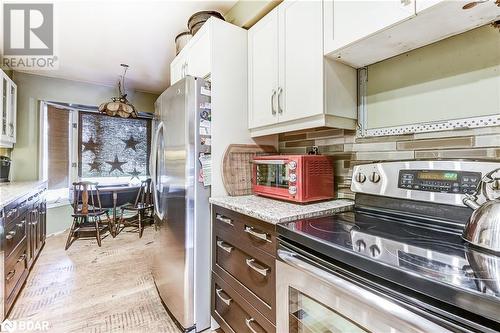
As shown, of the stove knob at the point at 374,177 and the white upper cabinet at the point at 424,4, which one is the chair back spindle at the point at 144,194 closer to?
the stove knob at the point at 374,177

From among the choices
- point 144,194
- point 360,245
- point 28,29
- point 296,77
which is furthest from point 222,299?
point 144,194

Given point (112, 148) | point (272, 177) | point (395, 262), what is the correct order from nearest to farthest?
point (395, 262)
point (272, 177)
point (112, 148)

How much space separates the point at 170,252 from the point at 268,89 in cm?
136

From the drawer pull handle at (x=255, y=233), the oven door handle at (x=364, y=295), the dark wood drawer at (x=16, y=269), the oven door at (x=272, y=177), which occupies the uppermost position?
the oven door at (x=272, y=177)

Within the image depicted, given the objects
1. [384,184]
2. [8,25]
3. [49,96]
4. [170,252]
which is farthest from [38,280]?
[384,184]

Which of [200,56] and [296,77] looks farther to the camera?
[200,56]

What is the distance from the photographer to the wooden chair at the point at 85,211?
11.5 feet

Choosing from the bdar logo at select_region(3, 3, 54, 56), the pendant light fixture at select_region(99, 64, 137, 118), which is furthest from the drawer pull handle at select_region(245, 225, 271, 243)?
the pendant light fixture at select_region(99, 64, 137, 118)

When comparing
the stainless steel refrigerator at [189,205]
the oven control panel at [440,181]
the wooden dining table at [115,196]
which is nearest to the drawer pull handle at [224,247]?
the stainless steel refrigerator at [189,205]

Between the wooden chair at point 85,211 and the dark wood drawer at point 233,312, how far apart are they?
2607 mm

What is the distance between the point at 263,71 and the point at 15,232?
237 cm

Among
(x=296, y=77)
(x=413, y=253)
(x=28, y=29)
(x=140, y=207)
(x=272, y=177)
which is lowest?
(x=140, y=207)

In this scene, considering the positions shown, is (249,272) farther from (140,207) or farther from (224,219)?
(140,207)

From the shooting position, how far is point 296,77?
4.86 feet
